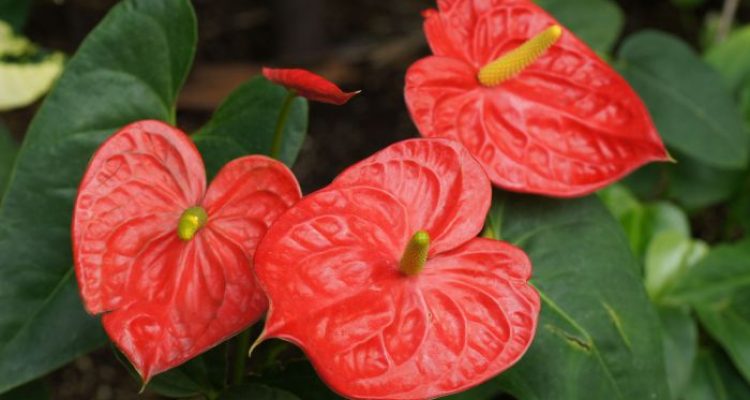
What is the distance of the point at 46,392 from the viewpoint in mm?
852

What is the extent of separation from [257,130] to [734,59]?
1.00m

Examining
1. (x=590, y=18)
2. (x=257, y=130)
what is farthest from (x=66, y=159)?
(x=590, y=18)

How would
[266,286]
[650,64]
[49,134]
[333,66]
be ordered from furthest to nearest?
1. [333,66]
2. [650,64]
3. [49,134]
4. [266,286]

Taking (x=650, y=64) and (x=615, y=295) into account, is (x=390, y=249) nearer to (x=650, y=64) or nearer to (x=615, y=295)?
(x=615, y=295)

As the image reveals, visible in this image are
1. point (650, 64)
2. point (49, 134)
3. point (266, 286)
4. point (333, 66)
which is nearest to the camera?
point (266, 286)

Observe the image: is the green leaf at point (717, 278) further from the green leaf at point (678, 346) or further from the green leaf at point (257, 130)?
the green leaf at point (257, 130)

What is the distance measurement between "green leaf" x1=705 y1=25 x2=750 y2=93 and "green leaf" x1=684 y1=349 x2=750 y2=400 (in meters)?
0.49

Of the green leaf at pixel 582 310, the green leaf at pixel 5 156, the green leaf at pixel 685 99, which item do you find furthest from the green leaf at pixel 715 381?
the green leaf at pixel 5 156

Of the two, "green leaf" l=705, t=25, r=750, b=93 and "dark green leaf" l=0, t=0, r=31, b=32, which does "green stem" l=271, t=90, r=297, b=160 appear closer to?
"dark green leaf" l=0, t=0, r=31, b=32

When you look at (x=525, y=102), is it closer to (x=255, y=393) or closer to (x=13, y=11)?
(x=255, y=393)

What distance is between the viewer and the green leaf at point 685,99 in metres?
1.27

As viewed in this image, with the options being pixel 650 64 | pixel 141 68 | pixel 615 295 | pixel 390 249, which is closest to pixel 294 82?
pixel 390 249

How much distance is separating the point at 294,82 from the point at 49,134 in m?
0.29

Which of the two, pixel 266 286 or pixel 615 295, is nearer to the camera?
pixel 266 286
